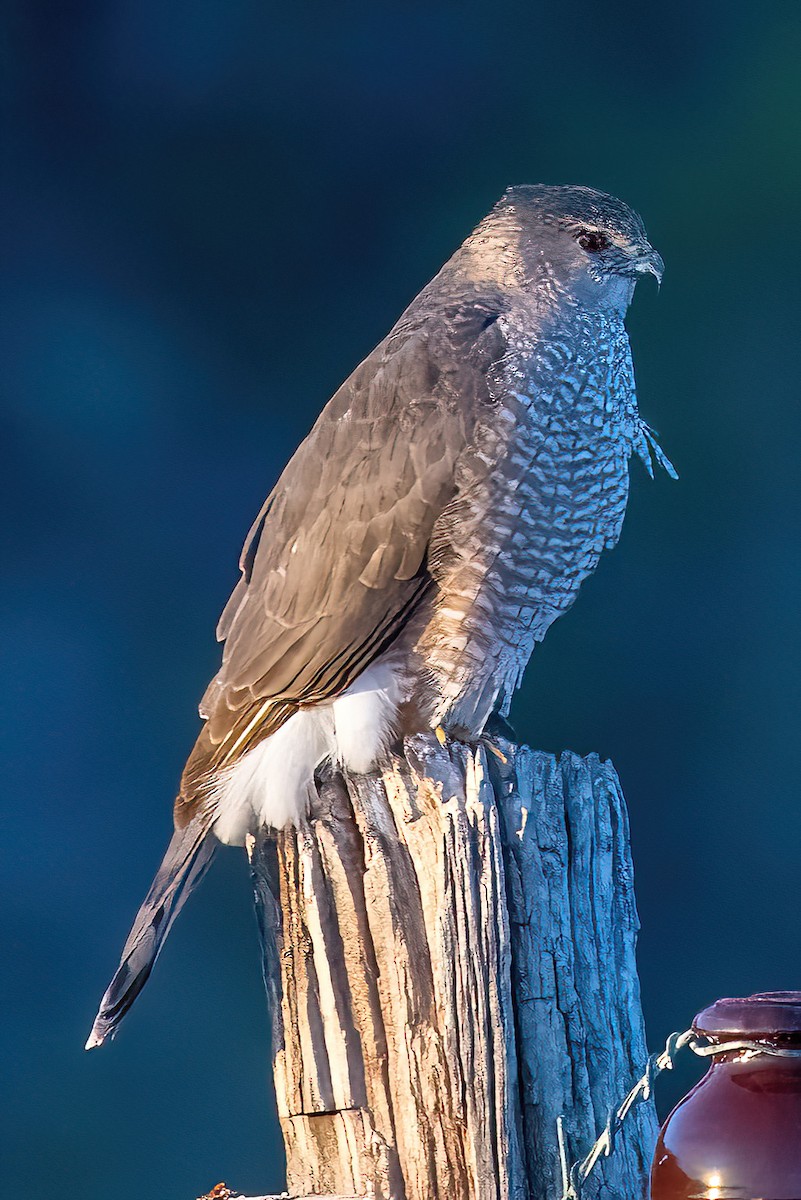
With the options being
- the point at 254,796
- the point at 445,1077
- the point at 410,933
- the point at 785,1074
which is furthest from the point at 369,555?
the point at 785,1074

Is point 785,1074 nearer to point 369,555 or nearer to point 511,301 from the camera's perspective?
point 369,555

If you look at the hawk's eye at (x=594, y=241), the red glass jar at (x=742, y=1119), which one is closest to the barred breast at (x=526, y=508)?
the hawk's eye at (x=594, y=241)

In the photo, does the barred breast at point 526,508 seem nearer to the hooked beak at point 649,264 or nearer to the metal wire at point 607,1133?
the hooked beak at point 649,264

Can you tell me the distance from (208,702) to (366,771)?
0.88 feet

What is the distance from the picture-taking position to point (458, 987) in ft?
3.87

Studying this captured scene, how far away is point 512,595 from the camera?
1.71m

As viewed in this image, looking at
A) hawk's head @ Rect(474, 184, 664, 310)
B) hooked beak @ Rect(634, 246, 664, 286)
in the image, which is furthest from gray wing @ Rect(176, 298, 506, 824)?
hooked beak @ Rect(634, 246, 664, 286)

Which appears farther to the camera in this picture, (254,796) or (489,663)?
(489,663)

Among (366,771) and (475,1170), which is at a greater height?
(366,771)

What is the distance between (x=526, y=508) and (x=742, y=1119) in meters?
0.94

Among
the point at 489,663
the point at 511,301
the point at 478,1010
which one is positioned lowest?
the point at 478,1010

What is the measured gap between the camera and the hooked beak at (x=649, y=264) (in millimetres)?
1824

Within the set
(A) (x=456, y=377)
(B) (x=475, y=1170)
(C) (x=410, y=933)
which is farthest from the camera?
(A) (x=456, y=377)

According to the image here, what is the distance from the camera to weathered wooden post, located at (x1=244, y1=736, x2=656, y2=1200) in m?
1.17
